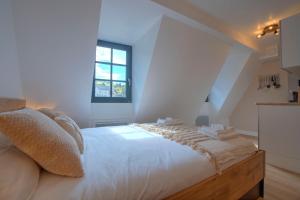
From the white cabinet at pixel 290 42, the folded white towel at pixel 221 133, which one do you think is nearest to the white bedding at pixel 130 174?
the folded white towel at pixel 221 133

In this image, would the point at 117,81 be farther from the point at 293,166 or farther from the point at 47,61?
the point at 293,166

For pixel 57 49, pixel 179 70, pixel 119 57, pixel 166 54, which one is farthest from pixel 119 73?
pixel 57 49

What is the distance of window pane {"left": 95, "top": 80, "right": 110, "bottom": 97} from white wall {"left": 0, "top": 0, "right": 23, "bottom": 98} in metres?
1.21

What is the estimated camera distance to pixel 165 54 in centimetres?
271

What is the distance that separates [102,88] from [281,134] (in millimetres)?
3136

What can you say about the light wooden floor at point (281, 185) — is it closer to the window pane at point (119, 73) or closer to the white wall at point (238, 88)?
the white wall at point (238, 88)

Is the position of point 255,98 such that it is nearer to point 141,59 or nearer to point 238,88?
point 238,88

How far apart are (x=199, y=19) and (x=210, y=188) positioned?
7.33ft

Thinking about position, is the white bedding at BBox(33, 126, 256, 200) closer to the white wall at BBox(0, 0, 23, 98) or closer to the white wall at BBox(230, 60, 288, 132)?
the white wall at BBox(0, 0, 23, 98)

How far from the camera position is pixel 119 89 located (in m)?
3.20

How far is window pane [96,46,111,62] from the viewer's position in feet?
9.68

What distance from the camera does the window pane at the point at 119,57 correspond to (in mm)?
3112

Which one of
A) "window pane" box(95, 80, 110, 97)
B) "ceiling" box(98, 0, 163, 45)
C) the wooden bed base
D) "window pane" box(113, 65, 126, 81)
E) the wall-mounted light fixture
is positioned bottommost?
the wooden bed base

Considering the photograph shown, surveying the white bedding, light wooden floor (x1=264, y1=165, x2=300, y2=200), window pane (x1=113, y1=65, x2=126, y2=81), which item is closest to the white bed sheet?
the white bedding
